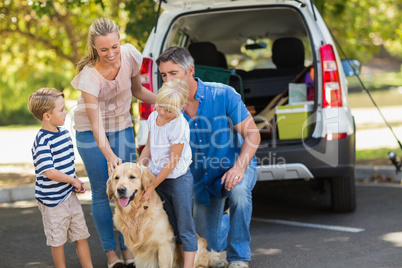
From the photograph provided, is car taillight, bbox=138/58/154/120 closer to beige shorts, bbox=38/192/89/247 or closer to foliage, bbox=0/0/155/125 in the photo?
beige shorts, bbox=38/192/89/247

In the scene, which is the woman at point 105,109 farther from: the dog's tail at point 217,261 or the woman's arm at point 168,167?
the dog's tail at point 217,261

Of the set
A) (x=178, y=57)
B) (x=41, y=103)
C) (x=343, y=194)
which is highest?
(x=178, y=57)

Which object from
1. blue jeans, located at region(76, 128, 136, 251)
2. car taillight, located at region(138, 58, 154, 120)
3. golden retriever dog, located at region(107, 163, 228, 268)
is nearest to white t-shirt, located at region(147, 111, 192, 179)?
golden retriever dog, located at region(107, 163, 228, 268)

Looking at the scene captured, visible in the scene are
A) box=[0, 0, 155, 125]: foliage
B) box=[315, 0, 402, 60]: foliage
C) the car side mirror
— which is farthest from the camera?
box=[315, 0, 402, 60]: foliage

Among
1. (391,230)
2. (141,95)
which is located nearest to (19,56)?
(141,95)

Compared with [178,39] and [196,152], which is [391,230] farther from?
[178,39]

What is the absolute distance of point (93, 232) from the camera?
5.53 meters

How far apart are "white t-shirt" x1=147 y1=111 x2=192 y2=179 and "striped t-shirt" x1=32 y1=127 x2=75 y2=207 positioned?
553 mm

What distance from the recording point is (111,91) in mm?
4148

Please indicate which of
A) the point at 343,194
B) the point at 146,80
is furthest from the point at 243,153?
the point at 343,194

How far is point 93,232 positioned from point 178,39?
2.40 metres

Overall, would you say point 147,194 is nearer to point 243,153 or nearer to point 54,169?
point 54,169

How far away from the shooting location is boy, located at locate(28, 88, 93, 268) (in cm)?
371

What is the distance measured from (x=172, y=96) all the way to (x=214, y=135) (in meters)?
0.62
